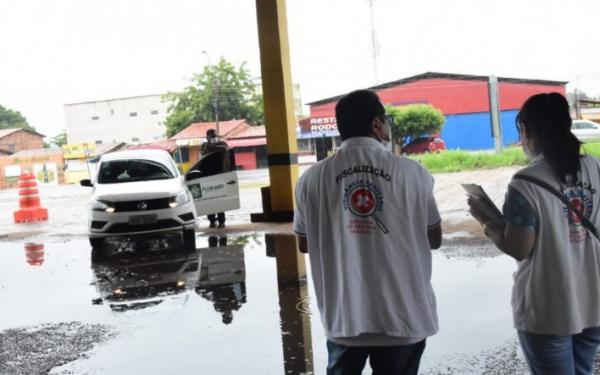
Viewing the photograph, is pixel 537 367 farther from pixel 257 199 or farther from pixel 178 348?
pixel 257 199

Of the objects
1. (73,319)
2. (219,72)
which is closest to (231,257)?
(73,319)

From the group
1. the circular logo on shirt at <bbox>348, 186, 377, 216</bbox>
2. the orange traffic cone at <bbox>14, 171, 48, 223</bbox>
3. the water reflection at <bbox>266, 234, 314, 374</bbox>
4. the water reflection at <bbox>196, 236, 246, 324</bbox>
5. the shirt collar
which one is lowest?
the water reflection at <bbox>266, 234, 314, 374</bbox>

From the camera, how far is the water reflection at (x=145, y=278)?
6.86 m

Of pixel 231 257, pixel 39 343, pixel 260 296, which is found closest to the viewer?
pixel 39 343

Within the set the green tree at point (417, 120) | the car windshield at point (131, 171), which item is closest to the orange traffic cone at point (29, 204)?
the car windshield at point (131, 171)

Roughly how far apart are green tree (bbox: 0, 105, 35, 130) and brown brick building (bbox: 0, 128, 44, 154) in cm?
888

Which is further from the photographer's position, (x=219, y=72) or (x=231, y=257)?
(x=219, y=72)

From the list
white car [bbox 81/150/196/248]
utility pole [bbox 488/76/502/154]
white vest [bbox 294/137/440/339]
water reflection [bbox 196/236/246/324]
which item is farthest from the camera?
utility pole [bbox 488/76/502/154]

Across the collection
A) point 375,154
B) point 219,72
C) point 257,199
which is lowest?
point 257,199

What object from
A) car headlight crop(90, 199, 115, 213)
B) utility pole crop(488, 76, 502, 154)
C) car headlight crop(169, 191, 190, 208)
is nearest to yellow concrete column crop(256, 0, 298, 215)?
car headlight crop(169, 191, 190, 208)

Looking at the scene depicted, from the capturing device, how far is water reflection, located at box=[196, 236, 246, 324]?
21.2ft

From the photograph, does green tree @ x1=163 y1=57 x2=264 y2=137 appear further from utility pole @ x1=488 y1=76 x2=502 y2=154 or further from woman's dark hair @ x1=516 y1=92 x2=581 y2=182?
woman's dark hair @ x1=516 y1=92 x2=581 y2=182

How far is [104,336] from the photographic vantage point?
5605 millimetres

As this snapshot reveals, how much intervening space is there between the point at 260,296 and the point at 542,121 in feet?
14.9
